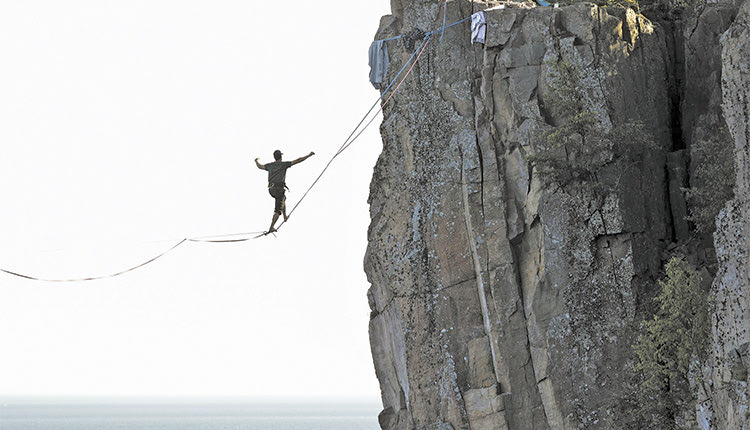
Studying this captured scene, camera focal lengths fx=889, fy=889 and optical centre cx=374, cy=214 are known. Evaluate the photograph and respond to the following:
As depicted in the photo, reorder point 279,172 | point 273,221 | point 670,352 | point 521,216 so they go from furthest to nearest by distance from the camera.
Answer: point 273,221, point 279,172, point 521,216, point 670,352

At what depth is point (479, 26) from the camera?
78.8ft

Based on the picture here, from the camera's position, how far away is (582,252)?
72.2 feet

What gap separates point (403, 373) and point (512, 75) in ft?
28.2

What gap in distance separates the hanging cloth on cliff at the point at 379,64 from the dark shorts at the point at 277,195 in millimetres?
5152

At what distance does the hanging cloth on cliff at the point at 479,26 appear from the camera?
78.5ft

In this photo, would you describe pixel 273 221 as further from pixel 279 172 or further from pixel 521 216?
pixel 521 216

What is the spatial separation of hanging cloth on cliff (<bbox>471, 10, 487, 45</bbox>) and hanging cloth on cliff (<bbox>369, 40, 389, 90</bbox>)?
3.12 metres

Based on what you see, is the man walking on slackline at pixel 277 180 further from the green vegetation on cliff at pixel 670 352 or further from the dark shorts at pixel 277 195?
the green vegetation on cliff at pixel 670 352

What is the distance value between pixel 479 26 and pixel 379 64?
3585 millimetres

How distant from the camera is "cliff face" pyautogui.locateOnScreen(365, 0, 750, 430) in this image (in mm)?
21797

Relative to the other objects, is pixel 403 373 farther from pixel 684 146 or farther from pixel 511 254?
pixel 684 146

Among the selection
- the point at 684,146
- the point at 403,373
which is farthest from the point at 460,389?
the point at 684,146

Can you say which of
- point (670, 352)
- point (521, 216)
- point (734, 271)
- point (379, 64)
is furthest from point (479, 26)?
point (670, 352)

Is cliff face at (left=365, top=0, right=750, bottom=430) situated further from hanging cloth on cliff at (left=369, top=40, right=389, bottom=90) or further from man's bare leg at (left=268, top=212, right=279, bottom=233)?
man's bare leg at (left=268, top=212, right=279, bottom=233)
